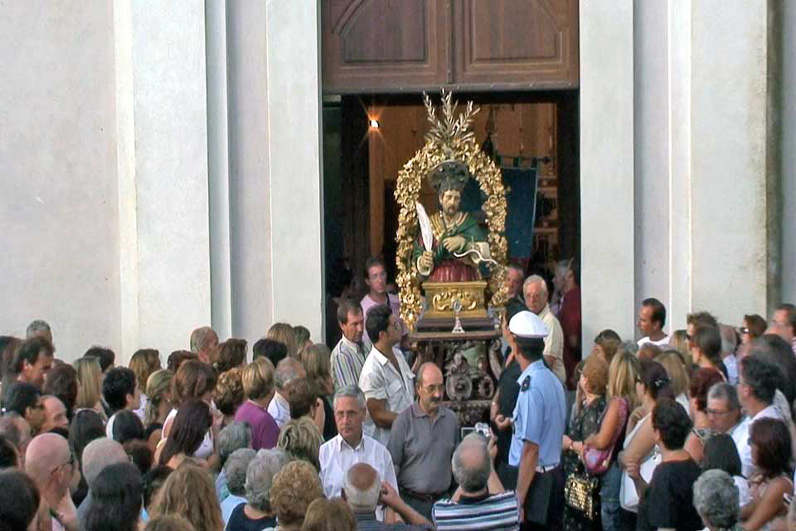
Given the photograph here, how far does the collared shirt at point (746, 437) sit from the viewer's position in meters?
7.39

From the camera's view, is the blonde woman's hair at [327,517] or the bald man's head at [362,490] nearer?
the blonde woman's hair at [327,517]

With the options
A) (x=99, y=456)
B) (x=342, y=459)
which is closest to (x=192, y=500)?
(x=99, y=456)

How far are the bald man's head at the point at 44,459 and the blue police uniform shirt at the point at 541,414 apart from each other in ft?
10.6

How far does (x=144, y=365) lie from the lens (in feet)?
31.4

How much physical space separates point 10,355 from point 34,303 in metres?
3.64

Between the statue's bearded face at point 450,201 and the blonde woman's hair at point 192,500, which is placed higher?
the statue's bearded face at point 450,201

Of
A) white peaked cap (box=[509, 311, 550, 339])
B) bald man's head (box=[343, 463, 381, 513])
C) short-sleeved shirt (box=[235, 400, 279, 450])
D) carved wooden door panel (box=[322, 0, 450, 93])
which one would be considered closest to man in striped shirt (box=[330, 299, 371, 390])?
white peaked cap (box=[509, 311, 550, 339])

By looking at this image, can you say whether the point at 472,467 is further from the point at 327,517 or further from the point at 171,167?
the point at 171,167

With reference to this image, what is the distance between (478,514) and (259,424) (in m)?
1.66

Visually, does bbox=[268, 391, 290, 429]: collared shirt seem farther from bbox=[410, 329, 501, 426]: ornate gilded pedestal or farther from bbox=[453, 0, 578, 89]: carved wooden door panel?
bbox=[453, 0, 578, 89]: carved wooden door panel

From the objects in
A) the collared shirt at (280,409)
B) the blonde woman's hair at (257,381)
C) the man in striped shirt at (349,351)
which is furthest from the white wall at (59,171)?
the blonde woman's hair at (257,381)

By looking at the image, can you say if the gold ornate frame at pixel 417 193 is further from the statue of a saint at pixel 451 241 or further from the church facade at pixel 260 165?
the church facade at pixel 260 165

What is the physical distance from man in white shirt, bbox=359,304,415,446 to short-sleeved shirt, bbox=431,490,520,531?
2.45m

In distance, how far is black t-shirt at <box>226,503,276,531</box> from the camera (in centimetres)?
640
